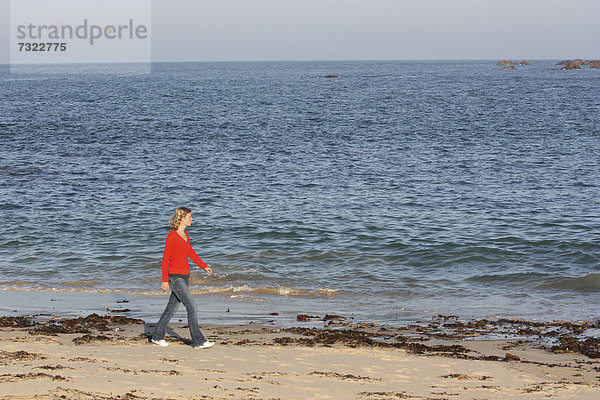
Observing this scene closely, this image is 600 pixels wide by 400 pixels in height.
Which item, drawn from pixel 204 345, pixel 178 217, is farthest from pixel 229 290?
pixel 178 217

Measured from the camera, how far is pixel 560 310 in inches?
535

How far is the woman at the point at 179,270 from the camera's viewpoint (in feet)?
31.3

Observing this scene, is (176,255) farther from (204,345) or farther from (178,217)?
(204,345)

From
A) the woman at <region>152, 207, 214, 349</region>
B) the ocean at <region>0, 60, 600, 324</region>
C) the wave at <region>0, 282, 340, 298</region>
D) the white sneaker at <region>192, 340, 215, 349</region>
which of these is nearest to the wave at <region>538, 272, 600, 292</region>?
the ocean at <region>0, 60, 600, 324</region>

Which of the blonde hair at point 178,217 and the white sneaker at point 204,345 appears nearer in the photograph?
the blonde hair at point 178,217

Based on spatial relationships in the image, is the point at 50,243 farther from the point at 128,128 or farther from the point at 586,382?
the point at 128,128

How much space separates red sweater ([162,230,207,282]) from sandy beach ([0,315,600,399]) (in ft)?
3.70

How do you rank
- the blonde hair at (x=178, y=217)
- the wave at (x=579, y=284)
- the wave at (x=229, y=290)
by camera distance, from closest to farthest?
the blonde hair at (x=178, y=217), the wave at (x=229, y=290), the wave at (x=579, y=284)

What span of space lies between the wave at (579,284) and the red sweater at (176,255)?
938 centimetres

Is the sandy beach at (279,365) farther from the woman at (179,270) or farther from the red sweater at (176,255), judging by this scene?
the red sweater at (176,255)

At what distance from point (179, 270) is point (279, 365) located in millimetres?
2069

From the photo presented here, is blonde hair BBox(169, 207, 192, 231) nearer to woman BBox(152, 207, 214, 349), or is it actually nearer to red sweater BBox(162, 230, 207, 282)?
woman BBox(152, 207, 214, 349)

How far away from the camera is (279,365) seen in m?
8.77

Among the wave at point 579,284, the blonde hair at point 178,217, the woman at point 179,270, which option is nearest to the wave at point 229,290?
the woman at point 179,270
